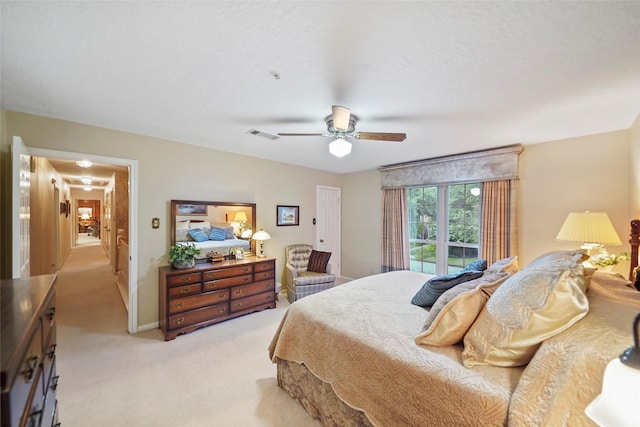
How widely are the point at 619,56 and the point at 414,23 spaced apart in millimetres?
1319

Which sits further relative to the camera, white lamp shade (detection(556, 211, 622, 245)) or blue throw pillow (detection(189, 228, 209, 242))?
blue throw pillow (detection(189, 228, 209, 242))

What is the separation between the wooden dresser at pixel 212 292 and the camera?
2871mm

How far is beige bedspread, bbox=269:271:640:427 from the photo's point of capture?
0.92 m

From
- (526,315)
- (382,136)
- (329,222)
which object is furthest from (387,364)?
(329,222)

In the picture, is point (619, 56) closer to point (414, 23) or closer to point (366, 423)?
point (414, 23)

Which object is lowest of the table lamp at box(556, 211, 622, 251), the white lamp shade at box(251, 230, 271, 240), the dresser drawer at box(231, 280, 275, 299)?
the dresser drawer at box(231, 280, 275, 299)

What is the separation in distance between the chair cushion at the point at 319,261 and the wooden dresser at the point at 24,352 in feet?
11.1

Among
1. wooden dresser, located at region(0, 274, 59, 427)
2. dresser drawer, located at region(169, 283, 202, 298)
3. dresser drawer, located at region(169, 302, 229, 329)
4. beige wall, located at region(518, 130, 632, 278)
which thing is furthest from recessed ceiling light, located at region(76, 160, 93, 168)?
beige wall, located at region(518, 130, 632, 278)

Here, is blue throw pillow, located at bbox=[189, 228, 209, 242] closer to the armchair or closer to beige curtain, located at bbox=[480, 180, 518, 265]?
the armchair

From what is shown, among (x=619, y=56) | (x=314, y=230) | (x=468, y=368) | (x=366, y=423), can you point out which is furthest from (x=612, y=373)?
(x=314, y=230)

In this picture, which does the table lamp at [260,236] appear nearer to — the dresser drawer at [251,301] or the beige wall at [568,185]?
the dresser drawer at [251,301]

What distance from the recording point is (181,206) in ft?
10.9

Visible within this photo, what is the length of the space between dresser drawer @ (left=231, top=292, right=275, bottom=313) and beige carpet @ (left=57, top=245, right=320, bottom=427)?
0.17 meters

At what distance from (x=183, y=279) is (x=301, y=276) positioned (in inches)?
70.4
